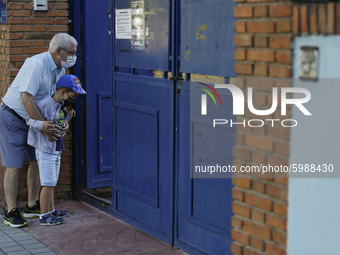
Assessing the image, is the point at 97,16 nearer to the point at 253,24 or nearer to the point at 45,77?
the point at 45,77

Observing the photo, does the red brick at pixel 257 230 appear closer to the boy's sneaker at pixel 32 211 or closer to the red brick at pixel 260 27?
the red brick at pixel 260 27

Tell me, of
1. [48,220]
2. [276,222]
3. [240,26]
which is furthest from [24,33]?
[276,222]

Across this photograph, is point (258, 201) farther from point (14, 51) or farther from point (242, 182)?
point (14, 51)

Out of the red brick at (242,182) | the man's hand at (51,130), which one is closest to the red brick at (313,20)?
the red brick at (242,182)

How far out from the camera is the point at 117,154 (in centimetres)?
549

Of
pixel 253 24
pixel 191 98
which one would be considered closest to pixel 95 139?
pixel 191 98

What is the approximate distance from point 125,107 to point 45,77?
0.85m

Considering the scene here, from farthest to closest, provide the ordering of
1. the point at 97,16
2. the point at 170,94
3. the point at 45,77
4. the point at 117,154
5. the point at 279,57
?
1. the point at 97,16
2. the point at 117,154
3. the point at 45,77
4. the point at 170,94
5. the point at 279,57

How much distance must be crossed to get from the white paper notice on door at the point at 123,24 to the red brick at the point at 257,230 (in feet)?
9.31

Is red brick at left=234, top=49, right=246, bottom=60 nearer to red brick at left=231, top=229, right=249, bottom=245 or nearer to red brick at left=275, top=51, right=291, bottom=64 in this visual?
red brick at left=275, top=51, right=291, bottom=64

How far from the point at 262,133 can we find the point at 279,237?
53 cm

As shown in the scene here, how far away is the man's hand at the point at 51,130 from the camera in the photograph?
5.03m

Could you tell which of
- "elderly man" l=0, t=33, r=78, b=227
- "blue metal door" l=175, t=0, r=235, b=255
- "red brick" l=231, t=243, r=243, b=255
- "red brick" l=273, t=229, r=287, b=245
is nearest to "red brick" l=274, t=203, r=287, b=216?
"red brick" l=273, t=229, r=287, b=245

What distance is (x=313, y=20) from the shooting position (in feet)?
7.82
